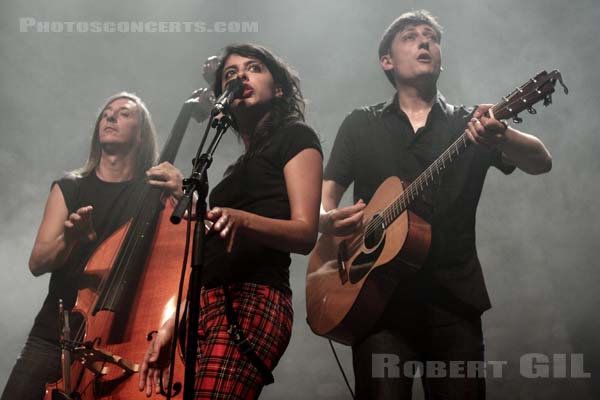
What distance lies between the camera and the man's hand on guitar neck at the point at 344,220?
8.44 ft

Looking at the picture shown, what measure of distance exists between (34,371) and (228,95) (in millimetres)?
1690

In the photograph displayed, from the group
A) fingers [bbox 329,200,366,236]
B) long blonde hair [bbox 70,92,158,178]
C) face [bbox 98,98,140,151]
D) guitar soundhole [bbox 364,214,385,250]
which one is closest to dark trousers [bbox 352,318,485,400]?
guitar soundhole [bbox 364,214,385,250]

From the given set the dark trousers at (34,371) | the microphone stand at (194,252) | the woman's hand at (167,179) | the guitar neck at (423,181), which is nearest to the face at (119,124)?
the woman's hand at (167,179)

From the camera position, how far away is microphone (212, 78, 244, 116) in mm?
1764

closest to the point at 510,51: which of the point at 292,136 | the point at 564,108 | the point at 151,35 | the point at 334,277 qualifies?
the point at 564,108

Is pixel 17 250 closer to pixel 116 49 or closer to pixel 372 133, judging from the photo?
pixel 116 49

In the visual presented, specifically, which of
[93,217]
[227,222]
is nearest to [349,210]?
[227,222]

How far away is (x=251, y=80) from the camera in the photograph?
2070 mm

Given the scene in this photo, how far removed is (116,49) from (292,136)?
2434mm

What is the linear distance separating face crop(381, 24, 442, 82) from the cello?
127 centimetres

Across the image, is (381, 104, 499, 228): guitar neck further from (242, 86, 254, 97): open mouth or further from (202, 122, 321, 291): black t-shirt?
(242, 86, 254, 97): open mouth

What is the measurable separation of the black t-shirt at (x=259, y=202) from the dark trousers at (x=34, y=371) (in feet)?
4.36

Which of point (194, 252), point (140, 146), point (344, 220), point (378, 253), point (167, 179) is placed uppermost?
point (140, 146)

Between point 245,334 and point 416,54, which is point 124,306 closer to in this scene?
point 245,334
